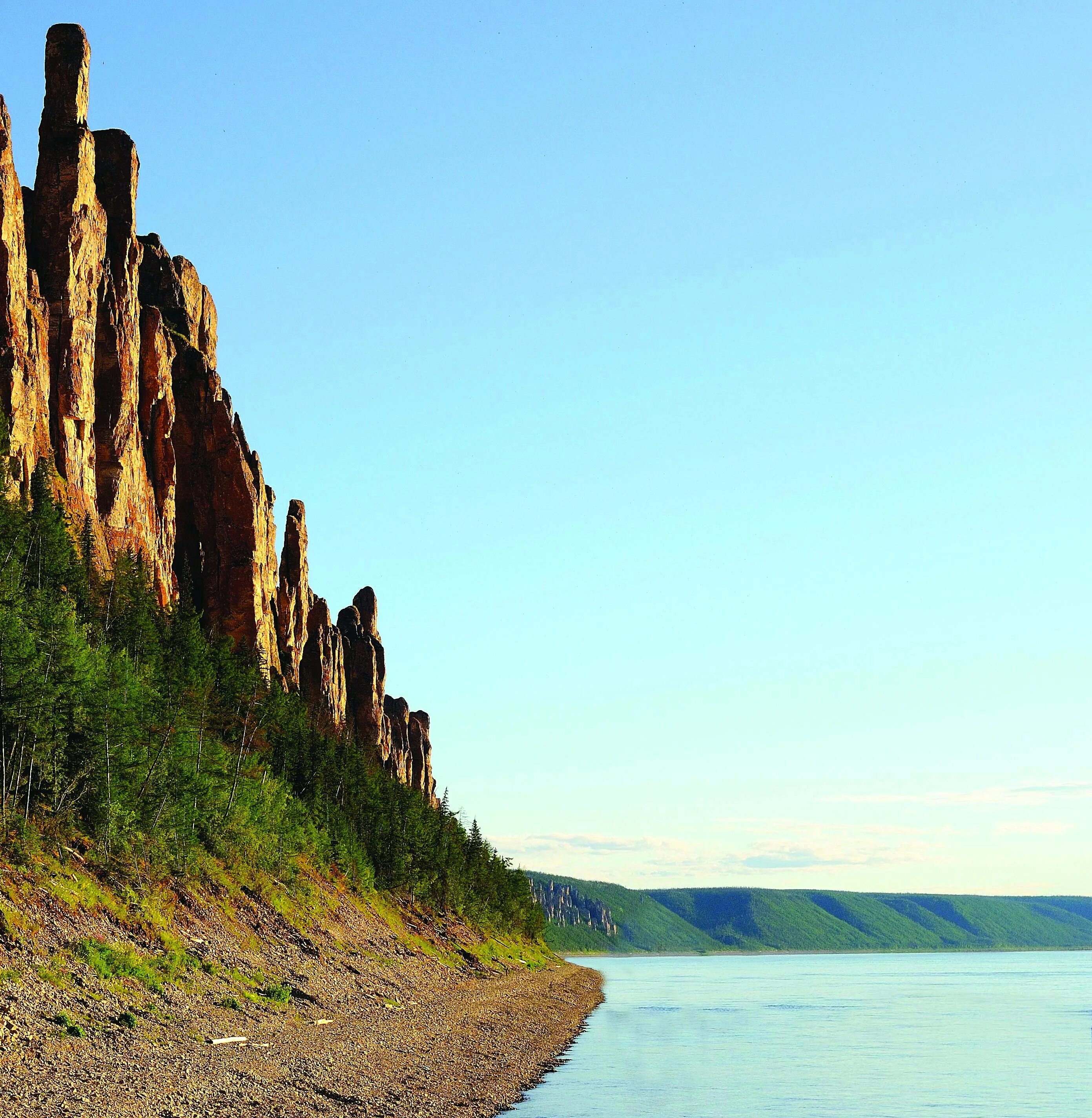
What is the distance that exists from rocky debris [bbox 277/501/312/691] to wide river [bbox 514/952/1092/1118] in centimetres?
5184

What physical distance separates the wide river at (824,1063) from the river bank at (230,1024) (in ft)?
12.9

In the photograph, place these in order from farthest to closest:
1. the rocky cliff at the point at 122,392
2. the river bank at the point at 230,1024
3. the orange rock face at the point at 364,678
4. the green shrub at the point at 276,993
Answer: the orange rock face at the point at 364,678, the rocky cliff at the point at 122,392, the green shrub at the point at 276,993, the river bank at the point at 230,1024

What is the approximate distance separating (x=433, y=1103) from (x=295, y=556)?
109 metres

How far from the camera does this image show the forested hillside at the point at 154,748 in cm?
5294

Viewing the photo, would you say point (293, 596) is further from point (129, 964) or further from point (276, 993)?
point (129, 964)

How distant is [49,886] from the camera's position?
151 feet

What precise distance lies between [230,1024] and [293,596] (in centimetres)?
10255

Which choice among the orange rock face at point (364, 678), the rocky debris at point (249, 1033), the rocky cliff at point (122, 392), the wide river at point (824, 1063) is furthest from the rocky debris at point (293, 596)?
the rocky debris at point (249, 1033)

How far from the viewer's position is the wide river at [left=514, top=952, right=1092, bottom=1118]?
5150 centimetres

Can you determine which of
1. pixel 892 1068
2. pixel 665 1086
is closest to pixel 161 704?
pixel 665 1086

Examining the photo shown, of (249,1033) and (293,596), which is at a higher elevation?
(293,596)

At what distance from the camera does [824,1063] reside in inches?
2721

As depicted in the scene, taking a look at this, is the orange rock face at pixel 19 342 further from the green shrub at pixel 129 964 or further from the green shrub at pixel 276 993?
the green shrub at pixel 129 964

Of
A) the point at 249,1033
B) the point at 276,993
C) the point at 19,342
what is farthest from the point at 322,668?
the point at 249,1033
